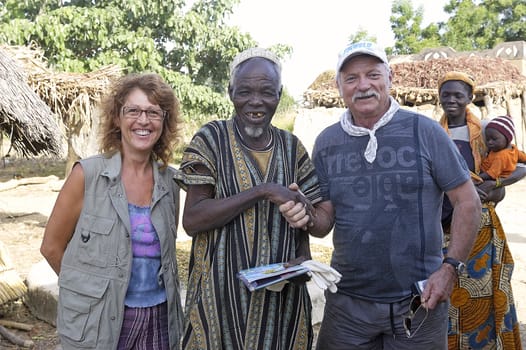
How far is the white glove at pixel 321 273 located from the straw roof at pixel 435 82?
39.4 ft

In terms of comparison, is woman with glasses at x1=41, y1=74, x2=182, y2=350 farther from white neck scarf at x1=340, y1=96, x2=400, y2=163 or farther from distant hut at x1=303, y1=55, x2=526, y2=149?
distant hut at x1=303, y1=55, x2=526, y2=149

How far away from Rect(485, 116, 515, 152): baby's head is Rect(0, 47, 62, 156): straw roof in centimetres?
424

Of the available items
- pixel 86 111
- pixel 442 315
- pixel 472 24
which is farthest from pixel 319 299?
pixel 472 24

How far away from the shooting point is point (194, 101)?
13969 millimetres

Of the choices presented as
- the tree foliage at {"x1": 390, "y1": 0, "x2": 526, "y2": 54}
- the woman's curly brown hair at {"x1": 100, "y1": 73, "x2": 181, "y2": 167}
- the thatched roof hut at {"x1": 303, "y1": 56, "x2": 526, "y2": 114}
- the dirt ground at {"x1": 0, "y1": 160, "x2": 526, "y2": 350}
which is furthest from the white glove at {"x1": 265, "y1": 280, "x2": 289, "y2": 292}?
the tree foliage at {"x1": 390, "y1": 0, "x2": 526, "y2": 54}

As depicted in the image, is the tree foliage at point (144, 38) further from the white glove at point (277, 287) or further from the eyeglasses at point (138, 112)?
the white glove at point (277, 287)

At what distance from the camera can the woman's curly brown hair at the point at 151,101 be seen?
2197 mm

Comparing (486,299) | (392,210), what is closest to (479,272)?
(486,299)

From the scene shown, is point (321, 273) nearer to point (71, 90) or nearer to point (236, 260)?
point (236, 260)

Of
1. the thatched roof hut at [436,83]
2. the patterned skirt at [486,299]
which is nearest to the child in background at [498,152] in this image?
the patterned skirt at [486,299]

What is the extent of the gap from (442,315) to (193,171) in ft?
3.93

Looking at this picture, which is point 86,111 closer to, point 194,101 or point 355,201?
point 194,101

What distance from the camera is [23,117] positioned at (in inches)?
205

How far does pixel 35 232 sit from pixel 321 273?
25.0ft
